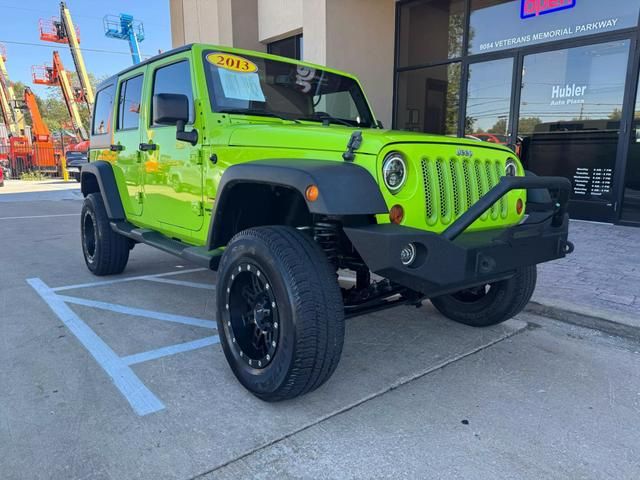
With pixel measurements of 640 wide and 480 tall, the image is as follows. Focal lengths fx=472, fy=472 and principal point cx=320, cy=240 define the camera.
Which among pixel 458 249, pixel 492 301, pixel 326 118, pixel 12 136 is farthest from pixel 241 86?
pixel 12 136

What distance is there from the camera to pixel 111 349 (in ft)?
10.5

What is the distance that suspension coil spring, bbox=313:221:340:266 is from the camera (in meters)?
2.60

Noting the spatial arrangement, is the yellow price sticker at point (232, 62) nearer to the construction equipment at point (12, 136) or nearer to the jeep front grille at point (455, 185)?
the jeep front grille at point (455, 185)

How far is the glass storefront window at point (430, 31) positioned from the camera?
8625 mm

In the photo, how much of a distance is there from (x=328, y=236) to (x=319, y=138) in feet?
1.84

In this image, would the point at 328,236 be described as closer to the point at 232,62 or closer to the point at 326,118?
the point at 326,118

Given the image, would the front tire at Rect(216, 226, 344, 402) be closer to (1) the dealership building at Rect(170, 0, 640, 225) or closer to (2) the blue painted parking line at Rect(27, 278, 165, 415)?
(2) the blue painted parking line at Rect(27, 278, 165, 415)

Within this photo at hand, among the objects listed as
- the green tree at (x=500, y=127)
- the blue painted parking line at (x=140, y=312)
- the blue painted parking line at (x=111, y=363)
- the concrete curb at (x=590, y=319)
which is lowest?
the blue painted parking line at (x=140, y=312)

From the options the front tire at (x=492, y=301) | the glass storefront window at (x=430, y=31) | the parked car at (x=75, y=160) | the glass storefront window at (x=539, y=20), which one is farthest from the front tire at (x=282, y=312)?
the parked car at (x=75, y=160)

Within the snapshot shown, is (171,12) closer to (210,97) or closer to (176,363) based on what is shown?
(210,97)

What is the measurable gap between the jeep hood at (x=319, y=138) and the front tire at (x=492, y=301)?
97 centimetres

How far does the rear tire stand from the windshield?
89.3 inches

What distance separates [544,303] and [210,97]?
124 inches

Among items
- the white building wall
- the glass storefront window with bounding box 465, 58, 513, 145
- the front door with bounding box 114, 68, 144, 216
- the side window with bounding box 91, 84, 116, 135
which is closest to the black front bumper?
the front door with bounding box 114, 68, 144, 216
